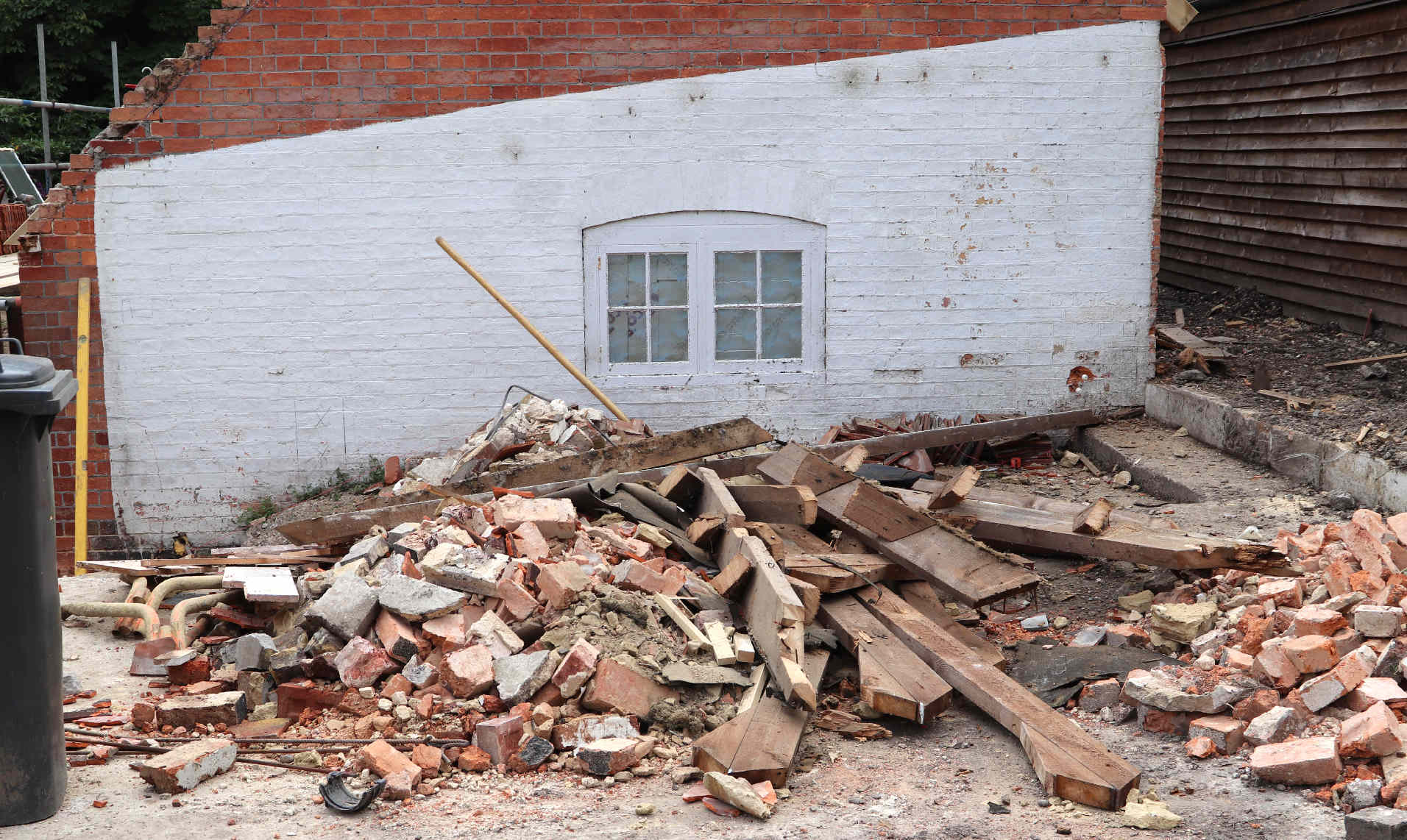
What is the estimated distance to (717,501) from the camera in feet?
20.7

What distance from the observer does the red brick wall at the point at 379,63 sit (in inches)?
327

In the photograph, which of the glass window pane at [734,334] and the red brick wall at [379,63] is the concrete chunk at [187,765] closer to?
the red brick wall at [379,63]

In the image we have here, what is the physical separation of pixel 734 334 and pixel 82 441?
185 inches

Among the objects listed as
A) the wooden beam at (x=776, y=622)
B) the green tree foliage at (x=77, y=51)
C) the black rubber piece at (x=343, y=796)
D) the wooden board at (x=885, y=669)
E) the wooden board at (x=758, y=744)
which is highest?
the green tree foliage at (x=77, y=51)

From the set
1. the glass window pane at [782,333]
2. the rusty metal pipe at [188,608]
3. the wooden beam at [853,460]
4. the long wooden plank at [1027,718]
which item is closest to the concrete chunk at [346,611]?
the rusty metal pipe at [188,608]

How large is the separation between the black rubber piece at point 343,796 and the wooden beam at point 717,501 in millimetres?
2290

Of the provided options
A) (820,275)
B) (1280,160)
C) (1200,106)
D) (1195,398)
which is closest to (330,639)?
(820,275)

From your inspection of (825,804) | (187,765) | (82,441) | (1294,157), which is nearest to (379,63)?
(82,441)

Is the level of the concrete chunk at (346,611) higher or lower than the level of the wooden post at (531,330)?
lower

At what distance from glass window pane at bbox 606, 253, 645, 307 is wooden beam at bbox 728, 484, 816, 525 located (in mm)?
2780

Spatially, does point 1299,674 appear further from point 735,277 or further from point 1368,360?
point 735,277

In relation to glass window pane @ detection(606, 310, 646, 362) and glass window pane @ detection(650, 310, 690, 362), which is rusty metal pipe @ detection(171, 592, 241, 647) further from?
glass window pane @ detection(650, 310, 690, 362)

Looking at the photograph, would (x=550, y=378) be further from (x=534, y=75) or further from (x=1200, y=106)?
(x=1200, y=106)

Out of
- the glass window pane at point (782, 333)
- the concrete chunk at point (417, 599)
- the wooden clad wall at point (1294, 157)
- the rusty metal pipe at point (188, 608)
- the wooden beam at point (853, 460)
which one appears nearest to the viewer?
the concrete chunk at point (417, 599)
